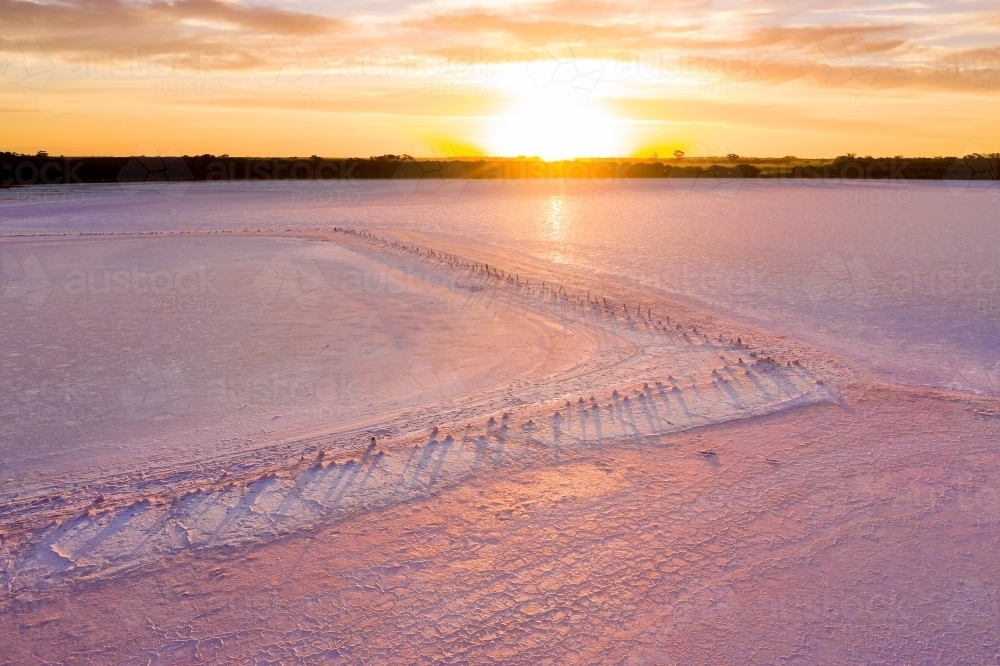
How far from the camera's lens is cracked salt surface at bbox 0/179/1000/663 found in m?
3.43

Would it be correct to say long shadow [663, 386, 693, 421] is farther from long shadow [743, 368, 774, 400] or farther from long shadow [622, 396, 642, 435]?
long shadow [743, 368, 774, 400]

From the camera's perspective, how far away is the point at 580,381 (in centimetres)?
679

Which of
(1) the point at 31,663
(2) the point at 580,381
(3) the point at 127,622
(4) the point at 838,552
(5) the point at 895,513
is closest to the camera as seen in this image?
(1) the point at 31,663

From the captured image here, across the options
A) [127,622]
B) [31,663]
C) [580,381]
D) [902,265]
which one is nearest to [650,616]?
[127,622]

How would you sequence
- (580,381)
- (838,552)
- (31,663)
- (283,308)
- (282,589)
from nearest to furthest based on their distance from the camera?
1. (31,663)
2. (282,589)
3. (838,552)
4. (580,381)
5. (283,308)

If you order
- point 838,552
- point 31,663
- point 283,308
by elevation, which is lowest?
point 31,663

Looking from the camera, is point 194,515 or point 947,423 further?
point 947,423

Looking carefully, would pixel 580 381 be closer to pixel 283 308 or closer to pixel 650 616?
pixel 650 616

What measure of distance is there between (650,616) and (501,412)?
2.72 metres

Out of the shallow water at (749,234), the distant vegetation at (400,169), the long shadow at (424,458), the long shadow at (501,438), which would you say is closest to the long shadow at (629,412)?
the long shadow at (501,438)

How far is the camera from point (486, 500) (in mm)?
4598

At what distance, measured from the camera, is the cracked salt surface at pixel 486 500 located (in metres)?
3.43

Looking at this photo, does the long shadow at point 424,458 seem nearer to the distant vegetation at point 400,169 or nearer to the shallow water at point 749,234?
the shallow water at point 749,234

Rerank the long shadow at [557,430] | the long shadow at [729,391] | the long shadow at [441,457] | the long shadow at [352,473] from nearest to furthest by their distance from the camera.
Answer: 1. the long shadow at [352,473]
2. the long shadow at [441,457]
3. the long shadow at [557,430]
4. the long shadow at [729,391]
